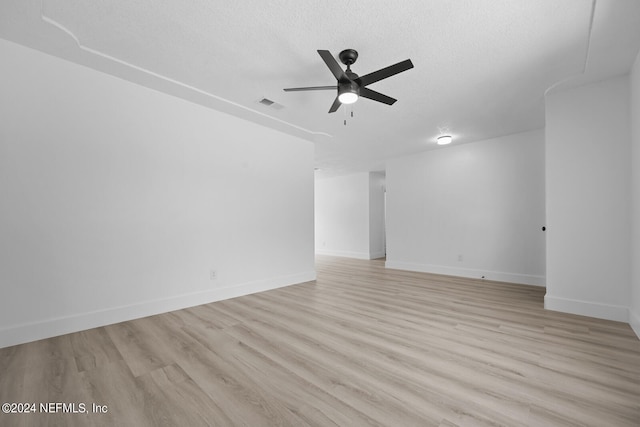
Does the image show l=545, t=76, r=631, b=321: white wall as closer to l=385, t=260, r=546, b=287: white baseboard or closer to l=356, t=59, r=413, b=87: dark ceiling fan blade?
l=385, t=260, r=546, b=287: white baseboard

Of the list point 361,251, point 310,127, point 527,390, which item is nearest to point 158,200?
point 310,127

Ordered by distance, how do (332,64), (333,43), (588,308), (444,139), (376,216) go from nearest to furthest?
1. (332,64)
2. (333,43)
3. (588,308)
4. (444,139)
5. (376,216)

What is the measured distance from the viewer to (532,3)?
1.92m

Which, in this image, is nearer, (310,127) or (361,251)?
(310,127)

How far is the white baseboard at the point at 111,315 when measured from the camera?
2338 mm

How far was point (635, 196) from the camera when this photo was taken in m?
2.64

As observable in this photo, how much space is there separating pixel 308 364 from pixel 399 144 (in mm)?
4578

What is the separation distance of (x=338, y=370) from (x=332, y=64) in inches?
93.4

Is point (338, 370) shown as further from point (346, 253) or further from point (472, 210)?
point (346, 253)

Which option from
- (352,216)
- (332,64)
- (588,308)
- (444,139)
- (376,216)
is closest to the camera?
(332,64)

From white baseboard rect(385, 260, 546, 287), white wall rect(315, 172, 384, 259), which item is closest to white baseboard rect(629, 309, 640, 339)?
white baseboard rect(385, 260, 546, 287)

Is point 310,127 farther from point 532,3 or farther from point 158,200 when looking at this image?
point 532,3

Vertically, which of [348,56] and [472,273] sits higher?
[348,56]

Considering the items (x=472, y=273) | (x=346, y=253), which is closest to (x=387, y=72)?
(x=472, y=273)
